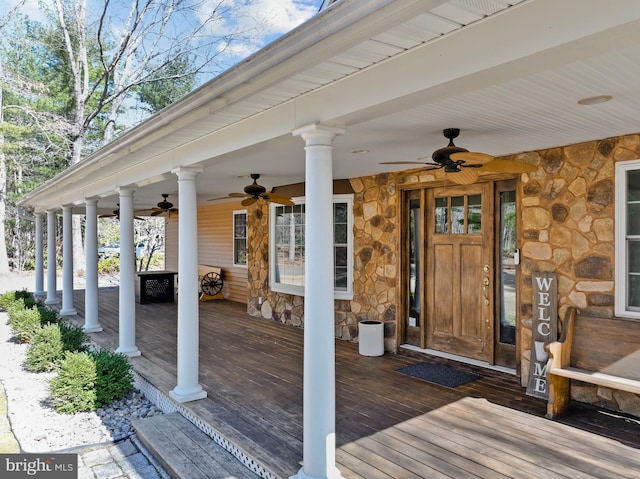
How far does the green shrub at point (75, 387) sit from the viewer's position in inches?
Result: 170

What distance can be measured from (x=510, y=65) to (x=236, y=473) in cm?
281

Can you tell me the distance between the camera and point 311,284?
267cm

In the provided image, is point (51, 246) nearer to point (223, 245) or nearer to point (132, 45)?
point (223, 245)

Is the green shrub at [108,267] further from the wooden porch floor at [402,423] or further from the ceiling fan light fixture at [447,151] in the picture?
the ceiling fan light fixture at [447,151]

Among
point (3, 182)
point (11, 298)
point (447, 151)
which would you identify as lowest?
point (11, 298)

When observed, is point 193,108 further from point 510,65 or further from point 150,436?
point 150,436

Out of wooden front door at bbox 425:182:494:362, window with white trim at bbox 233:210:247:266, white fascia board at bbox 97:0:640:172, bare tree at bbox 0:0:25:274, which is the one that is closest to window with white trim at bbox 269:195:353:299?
wooden front door at bbox 425:182:494:362

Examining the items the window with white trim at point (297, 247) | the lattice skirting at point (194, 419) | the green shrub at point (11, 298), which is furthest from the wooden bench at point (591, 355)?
the green shrub at point (11, 298)

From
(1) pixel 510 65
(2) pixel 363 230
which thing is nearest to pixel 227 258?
(2) pixel 363 230

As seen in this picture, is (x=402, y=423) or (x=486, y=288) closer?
(x=402, y=423)

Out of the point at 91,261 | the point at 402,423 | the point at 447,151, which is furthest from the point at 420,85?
the point at 91,261

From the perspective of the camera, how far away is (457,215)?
508 centimetres

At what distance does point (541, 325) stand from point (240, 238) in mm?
7015

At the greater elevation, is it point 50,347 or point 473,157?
point 473,157
